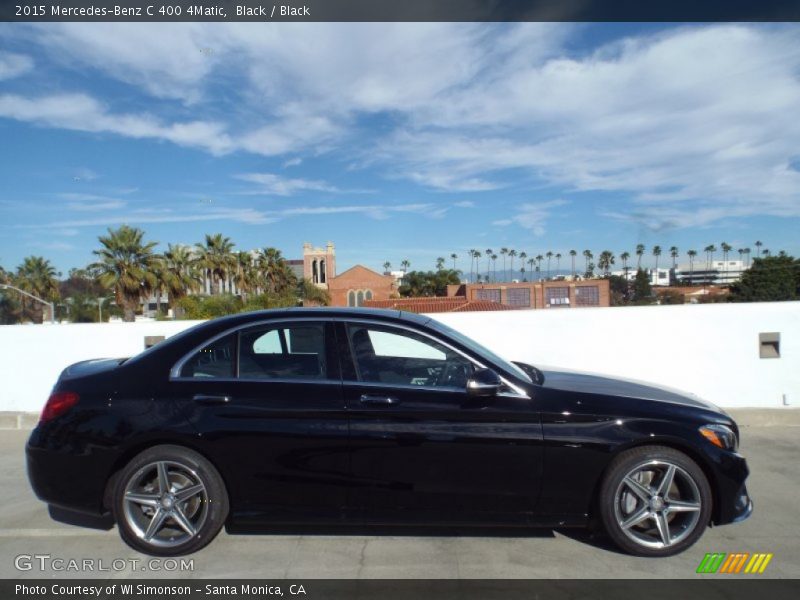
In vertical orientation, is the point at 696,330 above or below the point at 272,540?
above

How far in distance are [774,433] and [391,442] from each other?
16.8 ft

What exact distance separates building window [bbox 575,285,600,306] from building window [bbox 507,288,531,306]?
4.66 meters

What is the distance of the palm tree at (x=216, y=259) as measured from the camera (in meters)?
51.1

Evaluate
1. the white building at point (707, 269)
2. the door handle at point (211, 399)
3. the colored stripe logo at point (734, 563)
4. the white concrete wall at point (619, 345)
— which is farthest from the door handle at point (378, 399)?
the white building at point (707, 269)

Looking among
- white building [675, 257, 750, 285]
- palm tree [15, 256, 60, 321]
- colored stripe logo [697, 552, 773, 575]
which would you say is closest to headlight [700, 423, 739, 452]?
colored stripe logo [697, 552, 773, 575]

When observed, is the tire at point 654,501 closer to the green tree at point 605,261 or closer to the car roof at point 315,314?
the car roof at point 315,314

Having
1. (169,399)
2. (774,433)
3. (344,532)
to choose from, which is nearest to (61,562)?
(169,399)

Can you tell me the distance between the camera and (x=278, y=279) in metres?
62.6

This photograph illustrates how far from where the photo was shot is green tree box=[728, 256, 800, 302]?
37750mm

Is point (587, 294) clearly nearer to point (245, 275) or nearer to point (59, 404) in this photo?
point (245, 275)

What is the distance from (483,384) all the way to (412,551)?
3.87 feet
